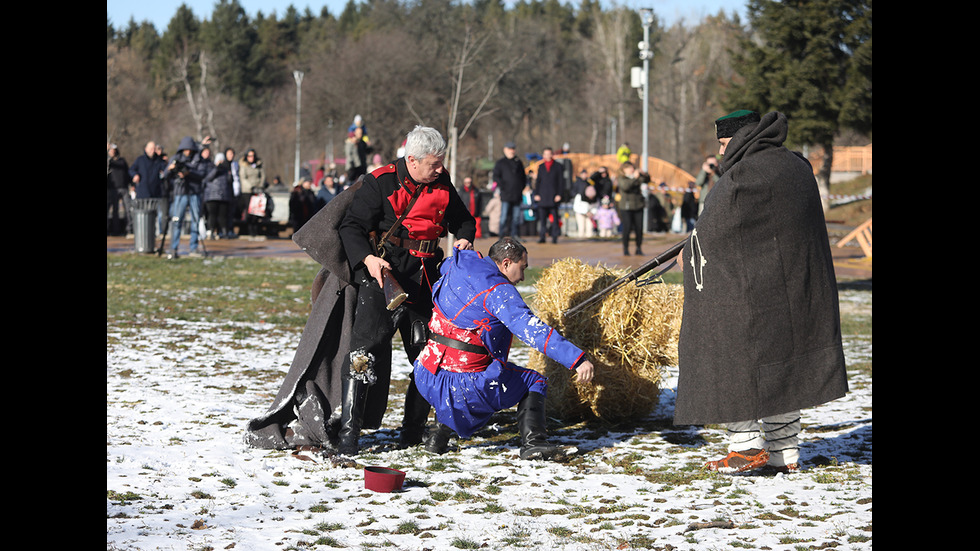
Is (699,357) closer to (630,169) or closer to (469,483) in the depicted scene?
(469,483)

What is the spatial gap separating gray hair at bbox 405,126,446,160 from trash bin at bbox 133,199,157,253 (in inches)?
515

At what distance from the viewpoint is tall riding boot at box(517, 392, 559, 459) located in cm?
571

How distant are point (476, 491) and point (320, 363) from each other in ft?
4.55

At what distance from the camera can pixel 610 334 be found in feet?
21.3

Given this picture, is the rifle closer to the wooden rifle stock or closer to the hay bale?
the hay bale

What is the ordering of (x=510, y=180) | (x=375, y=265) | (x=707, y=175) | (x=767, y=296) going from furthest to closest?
(x=510, y=180)
(x=707, y=175)
(x=375, y=265)
(x=767, y=296)

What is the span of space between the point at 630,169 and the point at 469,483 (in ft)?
43.4

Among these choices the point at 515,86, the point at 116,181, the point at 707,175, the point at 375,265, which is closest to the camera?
the point at 375,265

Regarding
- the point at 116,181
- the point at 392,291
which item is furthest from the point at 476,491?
the point at 116,181

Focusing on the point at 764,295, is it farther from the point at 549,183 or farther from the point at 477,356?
the point at 549,183

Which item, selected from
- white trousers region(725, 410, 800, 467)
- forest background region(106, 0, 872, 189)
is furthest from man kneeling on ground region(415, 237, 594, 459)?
forest background region(106, 0, 872, 189)

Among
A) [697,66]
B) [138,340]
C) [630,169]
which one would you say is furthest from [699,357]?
[697,66]

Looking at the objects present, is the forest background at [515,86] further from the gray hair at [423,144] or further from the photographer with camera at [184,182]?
the gray hair at [423,144]

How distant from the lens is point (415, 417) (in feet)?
19.7
